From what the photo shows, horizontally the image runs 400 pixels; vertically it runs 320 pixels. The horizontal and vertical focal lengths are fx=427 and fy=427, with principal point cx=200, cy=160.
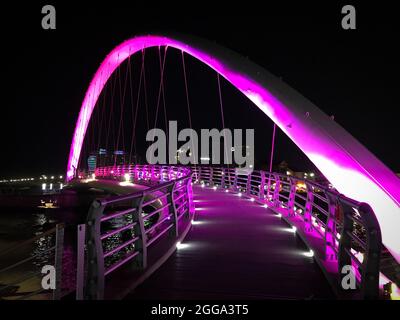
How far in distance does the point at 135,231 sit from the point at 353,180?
4547mm

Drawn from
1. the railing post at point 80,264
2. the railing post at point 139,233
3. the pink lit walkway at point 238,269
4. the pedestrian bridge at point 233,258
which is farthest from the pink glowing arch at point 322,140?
the railing post at point 80,264

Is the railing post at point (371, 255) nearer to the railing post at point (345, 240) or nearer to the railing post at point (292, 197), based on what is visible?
the railing post at point (345, 240)

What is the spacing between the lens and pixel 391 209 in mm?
7000

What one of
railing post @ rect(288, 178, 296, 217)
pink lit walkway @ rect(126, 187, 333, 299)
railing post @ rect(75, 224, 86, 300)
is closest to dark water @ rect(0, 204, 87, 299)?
railing post @ rect(75, 224, 86, 300)

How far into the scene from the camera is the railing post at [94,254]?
3605 millimetres

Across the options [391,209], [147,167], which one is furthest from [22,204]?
[391,209]

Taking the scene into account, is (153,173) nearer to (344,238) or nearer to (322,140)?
(322,140)

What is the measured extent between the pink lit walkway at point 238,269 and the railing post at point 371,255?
746 millimetres

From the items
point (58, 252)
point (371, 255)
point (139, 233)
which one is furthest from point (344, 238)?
point (58, 252)

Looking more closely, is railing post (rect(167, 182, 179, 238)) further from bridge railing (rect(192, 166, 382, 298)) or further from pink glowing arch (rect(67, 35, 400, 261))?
pink glowing arch (rect(67, 35, 400, 261))

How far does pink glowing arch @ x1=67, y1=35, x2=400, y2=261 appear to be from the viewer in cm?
710

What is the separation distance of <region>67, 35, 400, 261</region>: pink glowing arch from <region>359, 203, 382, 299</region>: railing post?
388 cm
